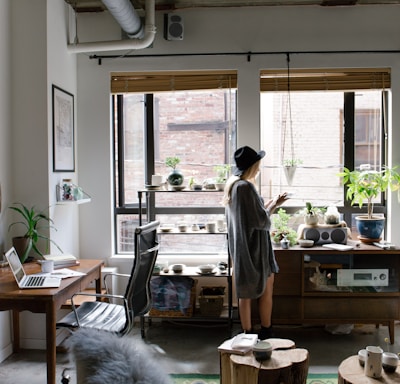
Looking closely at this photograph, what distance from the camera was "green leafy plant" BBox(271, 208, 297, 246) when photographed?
3.93 metres

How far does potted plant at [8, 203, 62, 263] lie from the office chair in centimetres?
60

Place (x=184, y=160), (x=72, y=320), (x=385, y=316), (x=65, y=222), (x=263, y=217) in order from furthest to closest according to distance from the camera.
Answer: (x=184, y=160) → (x=65, y=222) → (x=385, y=316) → (x=263, y=217) → (x=72, y=320)

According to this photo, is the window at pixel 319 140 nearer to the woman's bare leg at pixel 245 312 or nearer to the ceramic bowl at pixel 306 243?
the ceramic bowl at pixel 306 243

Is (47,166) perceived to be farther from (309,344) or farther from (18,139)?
(309,344)

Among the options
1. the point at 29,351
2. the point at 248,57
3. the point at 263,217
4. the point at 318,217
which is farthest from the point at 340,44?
the point at 29,351

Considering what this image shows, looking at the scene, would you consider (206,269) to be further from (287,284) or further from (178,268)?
(287,284)

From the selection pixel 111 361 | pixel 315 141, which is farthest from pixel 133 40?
pixel 111 361

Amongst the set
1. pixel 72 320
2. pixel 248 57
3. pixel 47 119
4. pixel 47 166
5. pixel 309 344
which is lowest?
pixel 309 344

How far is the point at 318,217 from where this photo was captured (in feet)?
13.4

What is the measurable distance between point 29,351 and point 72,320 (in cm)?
92

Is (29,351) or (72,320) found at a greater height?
(72,320)

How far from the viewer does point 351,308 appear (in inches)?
149

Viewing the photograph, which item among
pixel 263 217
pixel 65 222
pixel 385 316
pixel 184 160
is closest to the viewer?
pixel 263 217

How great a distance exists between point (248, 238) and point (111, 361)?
2.30 meters
